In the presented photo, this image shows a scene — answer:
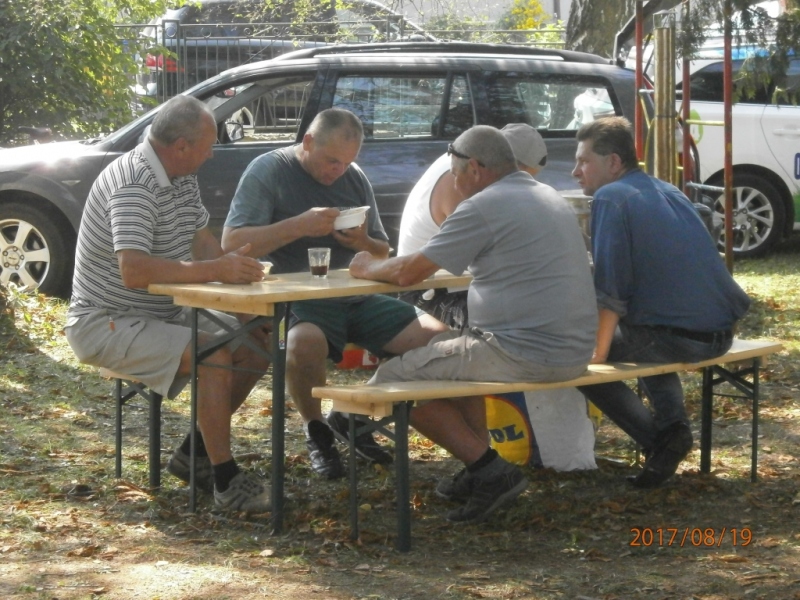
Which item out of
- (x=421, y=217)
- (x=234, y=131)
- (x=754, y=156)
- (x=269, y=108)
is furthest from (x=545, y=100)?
(x=421, y=217)

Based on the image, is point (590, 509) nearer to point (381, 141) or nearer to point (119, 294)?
point (119, 294)

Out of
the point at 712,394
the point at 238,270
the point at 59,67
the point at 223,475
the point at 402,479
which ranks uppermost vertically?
the point at 59,67

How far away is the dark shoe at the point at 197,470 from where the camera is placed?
4.70 meters

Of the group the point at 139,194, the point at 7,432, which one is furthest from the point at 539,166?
the point at 7,432

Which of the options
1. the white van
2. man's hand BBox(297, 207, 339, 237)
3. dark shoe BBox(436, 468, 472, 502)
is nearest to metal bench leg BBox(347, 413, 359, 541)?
dark shoe BBox(436, 468, 472, 502)

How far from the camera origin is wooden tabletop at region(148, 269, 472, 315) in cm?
411

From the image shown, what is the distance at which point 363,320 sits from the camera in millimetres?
5133

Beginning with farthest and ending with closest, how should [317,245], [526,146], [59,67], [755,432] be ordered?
[59,67], [526,146], [317,245], [755,432]

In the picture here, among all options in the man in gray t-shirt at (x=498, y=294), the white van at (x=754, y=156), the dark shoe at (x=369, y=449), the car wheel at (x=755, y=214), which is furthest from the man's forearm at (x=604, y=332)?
the car wheel at (x=755, y=214)

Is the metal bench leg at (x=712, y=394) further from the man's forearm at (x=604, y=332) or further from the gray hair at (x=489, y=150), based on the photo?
the gray hair at (x=489, y=150)

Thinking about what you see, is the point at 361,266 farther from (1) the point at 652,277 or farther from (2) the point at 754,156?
(2) the point at 754,156

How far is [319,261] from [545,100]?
4310 mm

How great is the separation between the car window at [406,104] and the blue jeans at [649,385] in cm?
371
